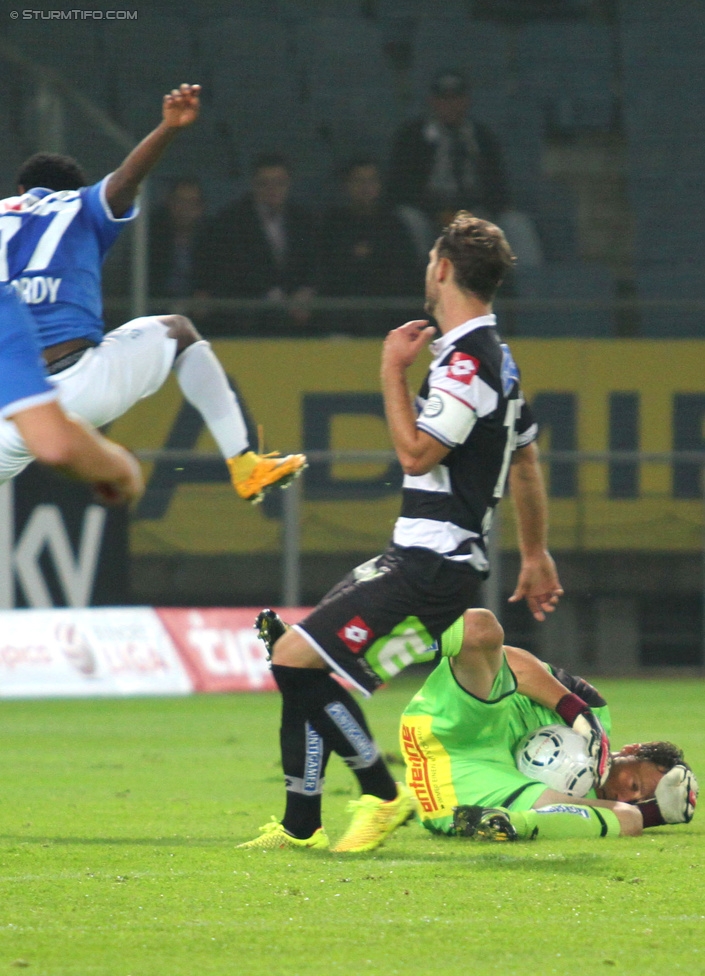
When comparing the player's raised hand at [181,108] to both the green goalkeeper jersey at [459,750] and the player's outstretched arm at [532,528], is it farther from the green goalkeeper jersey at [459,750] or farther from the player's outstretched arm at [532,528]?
the green goalkeeper jersey at [459,750]

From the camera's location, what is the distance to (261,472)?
5.30m

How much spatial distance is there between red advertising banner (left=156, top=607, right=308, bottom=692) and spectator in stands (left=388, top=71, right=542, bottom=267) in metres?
5.56

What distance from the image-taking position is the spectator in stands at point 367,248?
630 inches

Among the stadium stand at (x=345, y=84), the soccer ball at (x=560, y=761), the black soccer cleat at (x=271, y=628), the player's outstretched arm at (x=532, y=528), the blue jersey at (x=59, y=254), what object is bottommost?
the soccer ball at (x=560, y=761)

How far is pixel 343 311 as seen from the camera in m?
15.7

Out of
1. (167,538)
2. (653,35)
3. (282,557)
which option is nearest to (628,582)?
(282,557)

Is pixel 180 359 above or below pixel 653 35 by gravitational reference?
below

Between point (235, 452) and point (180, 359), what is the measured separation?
42cm

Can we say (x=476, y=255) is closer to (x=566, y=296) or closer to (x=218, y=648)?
(x=218, y=648)

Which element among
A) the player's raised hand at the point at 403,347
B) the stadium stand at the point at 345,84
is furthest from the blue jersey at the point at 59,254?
the stadium stand at the point at 345,84

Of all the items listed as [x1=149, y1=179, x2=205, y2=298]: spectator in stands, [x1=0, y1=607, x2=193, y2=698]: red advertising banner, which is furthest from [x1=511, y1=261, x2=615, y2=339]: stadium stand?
[x1=0, y1=607, x2=193, y2=698]: red advertising banner

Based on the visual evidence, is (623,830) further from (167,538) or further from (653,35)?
(653,35)

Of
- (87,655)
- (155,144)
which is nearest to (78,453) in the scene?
(155,144)

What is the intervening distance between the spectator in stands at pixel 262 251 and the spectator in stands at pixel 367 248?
8.4 inches
